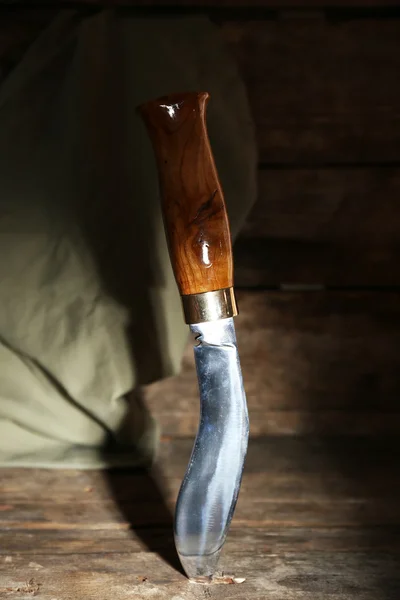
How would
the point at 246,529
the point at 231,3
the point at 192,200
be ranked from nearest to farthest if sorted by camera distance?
the point at 192,200, the point at 246,529, the point at 231,3

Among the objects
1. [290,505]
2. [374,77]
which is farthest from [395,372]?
[374,77]

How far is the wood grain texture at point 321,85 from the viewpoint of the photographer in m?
0.98

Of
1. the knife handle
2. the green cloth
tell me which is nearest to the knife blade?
the knife handle

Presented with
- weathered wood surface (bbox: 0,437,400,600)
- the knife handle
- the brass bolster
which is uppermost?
the knife handle

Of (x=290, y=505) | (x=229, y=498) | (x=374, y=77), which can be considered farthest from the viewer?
(x=374, y=77)

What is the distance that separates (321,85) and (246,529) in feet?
1.94

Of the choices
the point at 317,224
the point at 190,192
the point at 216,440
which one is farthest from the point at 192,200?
the point at 317,224

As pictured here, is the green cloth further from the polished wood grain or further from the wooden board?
the polished wood grain

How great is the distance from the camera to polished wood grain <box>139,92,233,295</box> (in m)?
0.66

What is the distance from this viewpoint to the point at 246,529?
2.71 feet

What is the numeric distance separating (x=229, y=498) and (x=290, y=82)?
0.58m

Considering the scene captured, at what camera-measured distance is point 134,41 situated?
935mm

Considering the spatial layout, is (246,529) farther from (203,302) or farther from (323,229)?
(323,229)

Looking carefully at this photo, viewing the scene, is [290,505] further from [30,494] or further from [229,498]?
[30,494]
